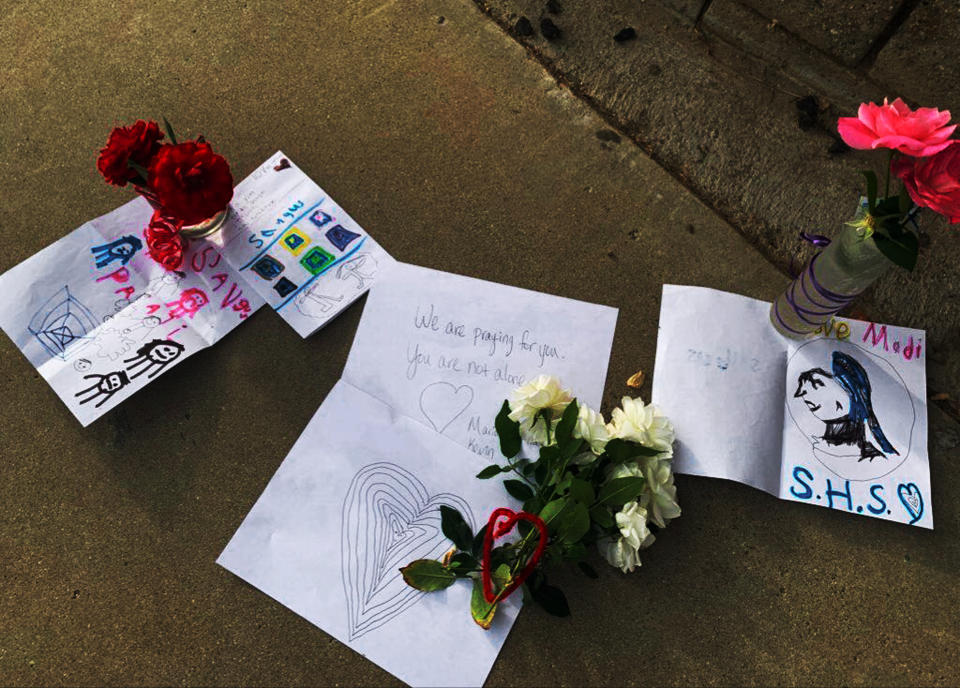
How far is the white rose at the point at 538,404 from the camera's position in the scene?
73 centimetres

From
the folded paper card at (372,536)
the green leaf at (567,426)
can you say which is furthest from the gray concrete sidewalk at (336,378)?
the green leaf at (567,426)

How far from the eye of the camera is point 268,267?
0.88m

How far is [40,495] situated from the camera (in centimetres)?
81

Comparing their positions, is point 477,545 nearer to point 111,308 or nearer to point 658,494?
point 658,494

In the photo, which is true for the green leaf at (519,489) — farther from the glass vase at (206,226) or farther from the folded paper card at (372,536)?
the glass vase at (206,226)

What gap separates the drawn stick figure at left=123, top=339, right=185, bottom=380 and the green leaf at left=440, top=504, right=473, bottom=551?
16.8 inches

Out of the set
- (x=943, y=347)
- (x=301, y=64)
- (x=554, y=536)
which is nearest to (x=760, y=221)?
(x=943, y=347)

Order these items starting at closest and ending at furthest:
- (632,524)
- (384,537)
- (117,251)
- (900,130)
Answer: (900,130)
(632,524)
(384,537)
(117,251)

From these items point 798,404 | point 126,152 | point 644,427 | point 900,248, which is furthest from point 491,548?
point 126,152

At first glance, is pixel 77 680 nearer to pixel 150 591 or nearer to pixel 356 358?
pixel 150 591

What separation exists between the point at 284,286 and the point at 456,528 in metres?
0.42

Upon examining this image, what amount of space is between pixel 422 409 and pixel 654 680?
43 centimetres

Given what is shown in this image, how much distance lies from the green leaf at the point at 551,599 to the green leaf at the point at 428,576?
0.34ft

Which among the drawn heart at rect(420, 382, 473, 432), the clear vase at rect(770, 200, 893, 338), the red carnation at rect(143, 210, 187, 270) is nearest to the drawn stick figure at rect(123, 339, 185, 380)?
the red carnation at rect(143, 210, 187, 270)
